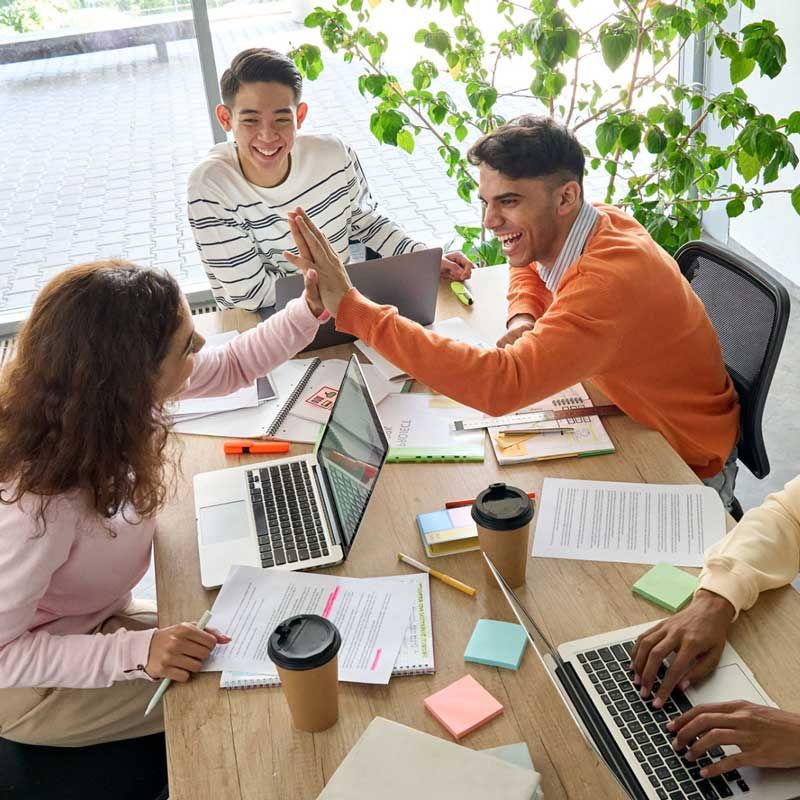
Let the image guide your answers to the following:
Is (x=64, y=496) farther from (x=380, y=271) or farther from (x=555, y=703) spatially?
(x=380, y=271)

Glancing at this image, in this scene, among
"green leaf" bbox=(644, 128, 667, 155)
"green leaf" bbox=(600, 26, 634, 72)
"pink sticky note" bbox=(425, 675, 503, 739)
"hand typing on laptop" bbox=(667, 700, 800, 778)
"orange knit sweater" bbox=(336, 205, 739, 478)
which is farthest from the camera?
"green leaf" bbox=(644, 128, 667, 155)

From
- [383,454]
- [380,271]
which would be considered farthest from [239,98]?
[383,454]

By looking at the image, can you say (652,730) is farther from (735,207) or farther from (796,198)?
(735,207)

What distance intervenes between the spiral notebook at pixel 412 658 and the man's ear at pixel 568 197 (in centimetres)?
89

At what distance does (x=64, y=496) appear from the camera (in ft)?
4.38

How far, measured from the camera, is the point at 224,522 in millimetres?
1586

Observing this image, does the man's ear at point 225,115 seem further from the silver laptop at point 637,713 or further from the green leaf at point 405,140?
the silver laptop at point 637,713

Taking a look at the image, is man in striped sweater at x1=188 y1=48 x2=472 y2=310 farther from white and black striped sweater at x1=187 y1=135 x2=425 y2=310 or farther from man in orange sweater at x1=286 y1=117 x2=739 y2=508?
man in orange sweater at x1=286 y1=117 x2=739 y2=508

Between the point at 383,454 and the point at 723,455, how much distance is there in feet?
2.77

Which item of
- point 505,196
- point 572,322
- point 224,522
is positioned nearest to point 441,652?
point 224,522

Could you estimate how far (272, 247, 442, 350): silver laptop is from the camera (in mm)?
1999

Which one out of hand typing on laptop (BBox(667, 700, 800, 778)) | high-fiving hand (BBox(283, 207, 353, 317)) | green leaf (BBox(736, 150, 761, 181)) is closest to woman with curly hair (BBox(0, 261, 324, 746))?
high-fiving hand (BBox(283, 207, 353, 317))

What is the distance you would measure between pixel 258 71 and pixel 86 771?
5.46 feet

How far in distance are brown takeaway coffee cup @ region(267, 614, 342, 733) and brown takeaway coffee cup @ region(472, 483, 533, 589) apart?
0.31m
